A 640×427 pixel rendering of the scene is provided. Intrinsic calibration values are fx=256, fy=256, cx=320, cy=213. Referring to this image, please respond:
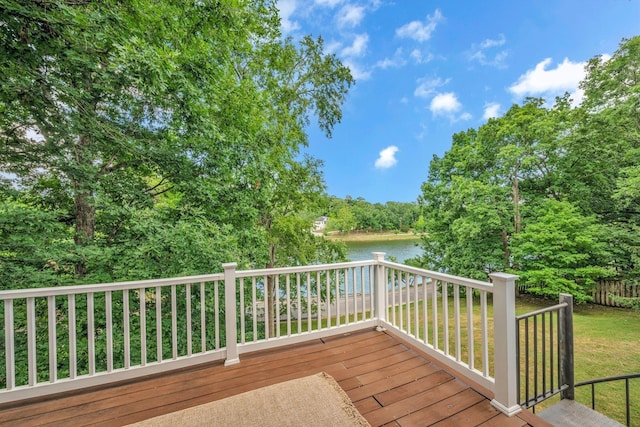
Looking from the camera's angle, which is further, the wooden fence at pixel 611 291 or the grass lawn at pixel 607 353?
the wooden fence at pixel 611 291

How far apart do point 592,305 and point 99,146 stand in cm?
1325

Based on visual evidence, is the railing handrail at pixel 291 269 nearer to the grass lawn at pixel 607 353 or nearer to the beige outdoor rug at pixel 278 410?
the beige outdoor rug at pixel 278 410

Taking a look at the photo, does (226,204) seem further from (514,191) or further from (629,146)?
(629,146)

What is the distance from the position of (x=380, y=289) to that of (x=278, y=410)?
1.83 m

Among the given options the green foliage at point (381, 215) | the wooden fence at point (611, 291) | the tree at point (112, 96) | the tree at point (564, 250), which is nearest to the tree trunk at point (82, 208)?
the tree at point (112, 96)

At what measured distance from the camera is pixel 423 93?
12.5 m

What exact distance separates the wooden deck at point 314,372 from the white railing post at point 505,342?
0.30 ft

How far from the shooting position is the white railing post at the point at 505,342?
1.76 metres

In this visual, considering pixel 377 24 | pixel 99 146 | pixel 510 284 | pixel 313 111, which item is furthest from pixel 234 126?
pixel 377 24

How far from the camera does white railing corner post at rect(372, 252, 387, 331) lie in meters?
3.18

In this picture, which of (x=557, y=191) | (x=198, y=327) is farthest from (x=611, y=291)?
(x=198, y=327)

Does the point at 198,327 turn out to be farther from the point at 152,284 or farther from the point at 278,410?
the point at 278,410

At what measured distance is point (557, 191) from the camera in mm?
8305

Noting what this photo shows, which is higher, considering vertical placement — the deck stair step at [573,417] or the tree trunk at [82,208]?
the tree trunk at [82,208]
